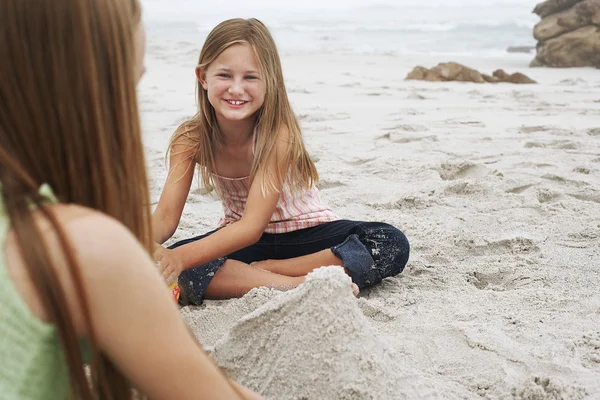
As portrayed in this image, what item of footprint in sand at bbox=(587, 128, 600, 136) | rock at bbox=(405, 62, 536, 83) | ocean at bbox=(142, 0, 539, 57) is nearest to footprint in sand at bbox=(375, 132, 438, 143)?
footprint in sand at bbox=(587, 128, 600, 136)

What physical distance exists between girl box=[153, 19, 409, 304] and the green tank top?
124 centimetres

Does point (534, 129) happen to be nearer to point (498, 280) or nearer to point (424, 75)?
point (498, 280)

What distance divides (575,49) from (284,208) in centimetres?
744

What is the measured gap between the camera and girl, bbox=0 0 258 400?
2.81ft

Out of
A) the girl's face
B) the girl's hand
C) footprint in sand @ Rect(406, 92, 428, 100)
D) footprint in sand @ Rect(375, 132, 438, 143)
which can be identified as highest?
the girl's face

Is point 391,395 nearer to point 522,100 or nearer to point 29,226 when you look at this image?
point 29,226

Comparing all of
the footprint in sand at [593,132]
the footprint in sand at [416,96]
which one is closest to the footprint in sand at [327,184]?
the footprint in sand at [593,132]

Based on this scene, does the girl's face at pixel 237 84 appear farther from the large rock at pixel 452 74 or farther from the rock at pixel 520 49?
the rock at pixel 520 49

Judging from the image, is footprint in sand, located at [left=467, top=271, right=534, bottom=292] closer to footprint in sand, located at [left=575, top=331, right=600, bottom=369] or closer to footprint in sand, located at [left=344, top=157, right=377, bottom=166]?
footprint in sand, located at [left=575, top=331, right=600, bottom=369]

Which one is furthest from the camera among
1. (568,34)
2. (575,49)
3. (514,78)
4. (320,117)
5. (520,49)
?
(520,49)

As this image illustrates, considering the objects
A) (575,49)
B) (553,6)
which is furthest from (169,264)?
(553,6)

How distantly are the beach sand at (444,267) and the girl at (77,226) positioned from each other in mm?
569

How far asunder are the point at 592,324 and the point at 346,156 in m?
2.19

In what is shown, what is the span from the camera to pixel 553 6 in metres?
9.34
